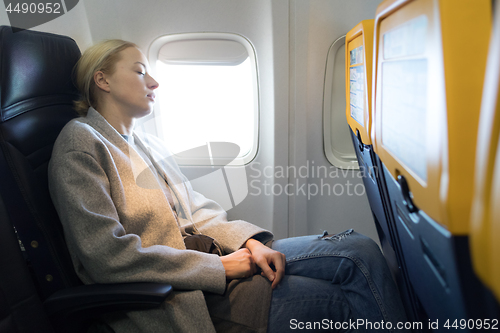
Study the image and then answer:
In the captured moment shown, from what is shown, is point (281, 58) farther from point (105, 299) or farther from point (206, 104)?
point (105, 299)

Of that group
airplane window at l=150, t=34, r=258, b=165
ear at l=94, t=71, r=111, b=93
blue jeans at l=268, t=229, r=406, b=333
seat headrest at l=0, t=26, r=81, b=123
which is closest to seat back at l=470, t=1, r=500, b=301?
blue jeans at l=268, t=229, r=406, b=333

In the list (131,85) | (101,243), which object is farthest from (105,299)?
(131,85)

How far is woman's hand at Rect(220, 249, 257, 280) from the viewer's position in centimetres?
111

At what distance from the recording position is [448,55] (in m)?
0.39

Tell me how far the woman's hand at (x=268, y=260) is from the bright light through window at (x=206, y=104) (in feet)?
2.96

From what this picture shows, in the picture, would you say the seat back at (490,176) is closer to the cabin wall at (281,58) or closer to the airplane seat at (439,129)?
the airplane seat at (439,129)

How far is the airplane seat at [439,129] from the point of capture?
38 centimetres

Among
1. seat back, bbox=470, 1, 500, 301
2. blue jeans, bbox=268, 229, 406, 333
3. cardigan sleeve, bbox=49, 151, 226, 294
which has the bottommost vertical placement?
blue jeans, bbox=268, 229, 406, 333

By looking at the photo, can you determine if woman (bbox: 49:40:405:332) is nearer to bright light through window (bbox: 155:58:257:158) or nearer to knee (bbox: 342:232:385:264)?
knee (bbox: 342:232:385:264)

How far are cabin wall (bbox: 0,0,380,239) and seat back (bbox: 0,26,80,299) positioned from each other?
2.32ft

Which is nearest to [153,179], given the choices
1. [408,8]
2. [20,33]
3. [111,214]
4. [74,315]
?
[111,214]

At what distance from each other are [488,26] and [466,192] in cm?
20

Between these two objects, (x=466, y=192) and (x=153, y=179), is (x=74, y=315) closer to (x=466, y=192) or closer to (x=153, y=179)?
(x=153, y=179)

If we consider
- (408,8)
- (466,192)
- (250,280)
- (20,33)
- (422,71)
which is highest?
(20,33)
